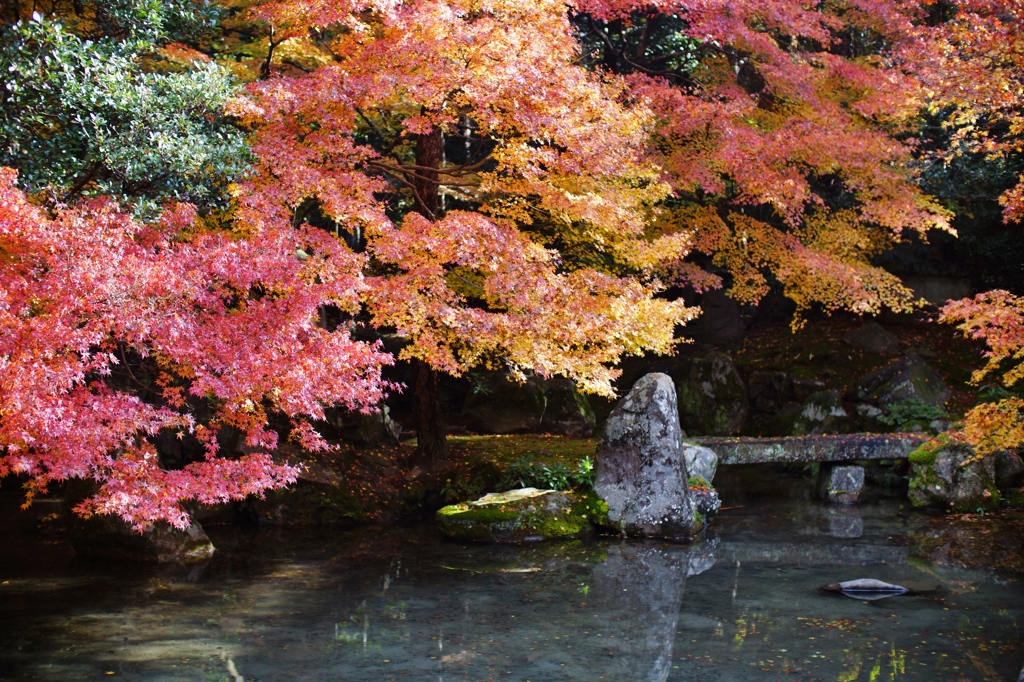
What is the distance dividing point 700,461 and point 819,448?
1.98 metres

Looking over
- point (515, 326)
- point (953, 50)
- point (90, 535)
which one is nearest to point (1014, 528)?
point (953, 50)

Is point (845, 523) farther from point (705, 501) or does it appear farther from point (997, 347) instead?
point (997, 347)

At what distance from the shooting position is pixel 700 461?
13.7m

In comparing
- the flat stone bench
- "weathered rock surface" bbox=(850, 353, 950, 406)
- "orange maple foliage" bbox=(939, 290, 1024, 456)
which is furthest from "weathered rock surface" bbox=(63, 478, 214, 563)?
"weathered rock surface" bbox=(850, 353, 950, 406)

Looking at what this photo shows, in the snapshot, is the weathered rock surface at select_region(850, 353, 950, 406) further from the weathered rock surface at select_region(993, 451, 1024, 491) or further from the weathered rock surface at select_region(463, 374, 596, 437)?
the weathered rock surface at select_region(463, 374, 596, 437)

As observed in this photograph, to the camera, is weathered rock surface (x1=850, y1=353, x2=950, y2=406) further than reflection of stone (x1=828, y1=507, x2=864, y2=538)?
Yes

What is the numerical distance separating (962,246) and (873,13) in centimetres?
573

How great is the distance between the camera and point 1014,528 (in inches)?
463

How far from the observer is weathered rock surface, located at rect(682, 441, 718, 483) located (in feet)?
44.8

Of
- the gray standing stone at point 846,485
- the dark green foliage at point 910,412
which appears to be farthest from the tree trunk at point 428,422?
the dark green foliage at point 910,412

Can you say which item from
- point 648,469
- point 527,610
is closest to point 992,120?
point 648,469

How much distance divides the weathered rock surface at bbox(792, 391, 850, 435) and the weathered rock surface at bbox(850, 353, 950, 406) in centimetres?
65

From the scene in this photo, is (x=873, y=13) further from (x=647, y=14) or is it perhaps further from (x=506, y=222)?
(x=506, y=222)

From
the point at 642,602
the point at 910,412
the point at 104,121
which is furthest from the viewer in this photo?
the point at 910,412
